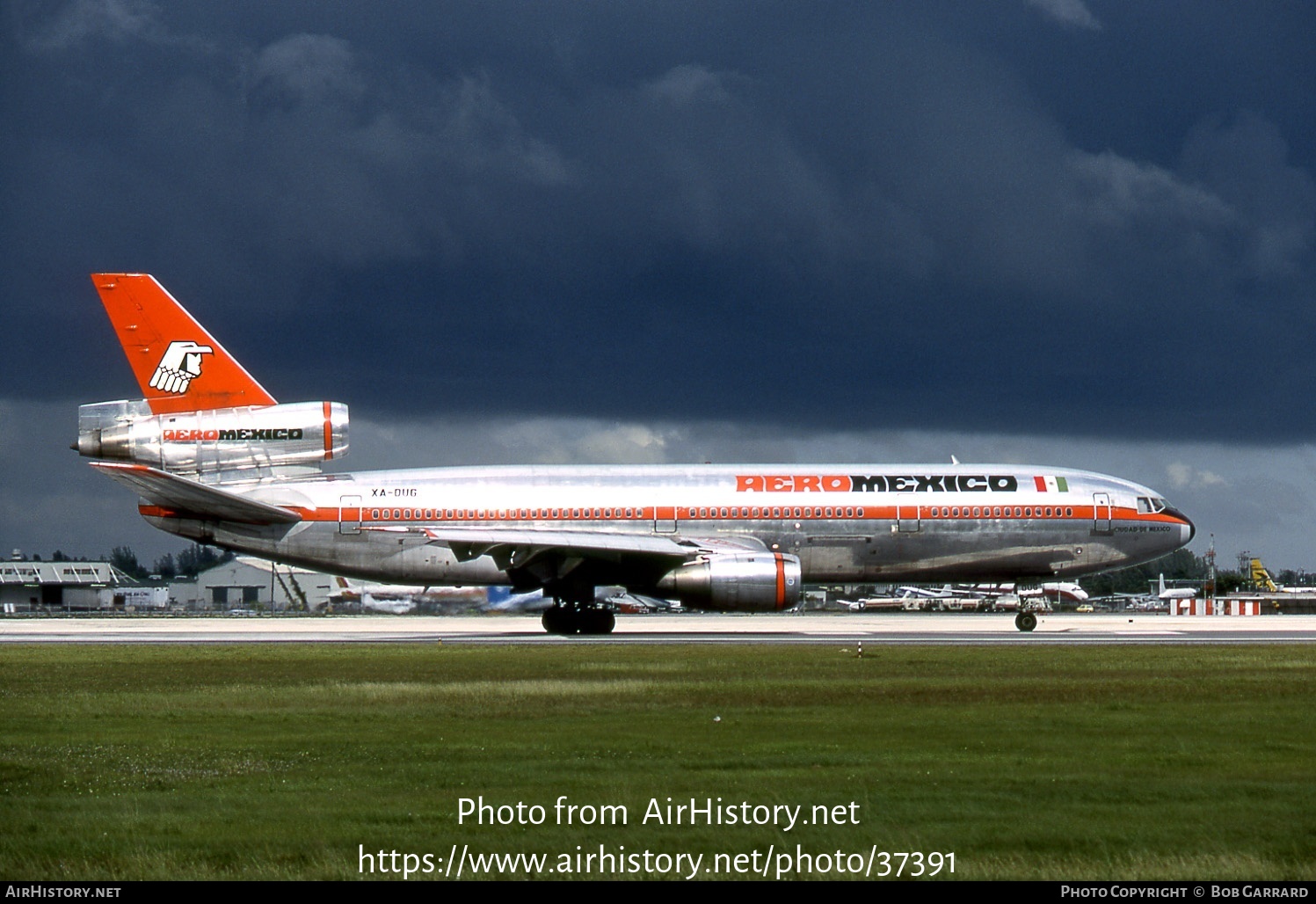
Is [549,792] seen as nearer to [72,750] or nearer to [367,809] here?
[367,809]

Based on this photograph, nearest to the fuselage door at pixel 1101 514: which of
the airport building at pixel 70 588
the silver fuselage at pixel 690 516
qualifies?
the silver fuselage at pixel 690 516

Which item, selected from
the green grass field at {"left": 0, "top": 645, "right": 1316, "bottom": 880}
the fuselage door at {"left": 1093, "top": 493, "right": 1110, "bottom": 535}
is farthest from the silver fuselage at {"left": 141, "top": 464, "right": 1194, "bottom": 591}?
the green grass field at {"left": 0, "top": 645, "right": 1316, "bottom": 880}

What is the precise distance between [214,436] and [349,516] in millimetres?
4414

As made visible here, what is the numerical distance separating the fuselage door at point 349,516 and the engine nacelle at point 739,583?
377 inches

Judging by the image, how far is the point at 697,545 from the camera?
38.3 m

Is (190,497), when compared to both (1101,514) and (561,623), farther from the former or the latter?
(1101,514)

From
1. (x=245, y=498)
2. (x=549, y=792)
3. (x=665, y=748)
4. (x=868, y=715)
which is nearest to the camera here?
(x=549, y=792)

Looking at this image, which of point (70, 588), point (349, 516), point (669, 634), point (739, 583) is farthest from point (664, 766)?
point (70, 588)

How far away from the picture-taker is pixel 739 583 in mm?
35719

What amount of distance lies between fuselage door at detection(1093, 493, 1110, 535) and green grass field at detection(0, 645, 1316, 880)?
1765 cm

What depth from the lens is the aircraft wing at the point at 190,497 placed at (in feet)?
119

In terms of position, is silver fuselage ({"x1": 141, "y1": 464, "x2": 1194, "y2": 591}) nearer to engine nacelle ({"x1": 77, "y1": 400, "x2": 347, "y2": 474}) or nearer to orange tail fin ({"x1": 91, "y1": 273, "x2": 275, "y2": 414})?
engine nacelle ({"x1": 77, "y1": 400, "x2": 347, "y2": 474})

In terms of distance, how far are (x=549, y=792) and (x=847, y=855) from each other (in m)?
3.05

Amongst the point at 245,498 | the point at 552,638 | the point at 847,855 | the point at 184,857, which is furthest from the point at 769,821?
the point at 245,498
